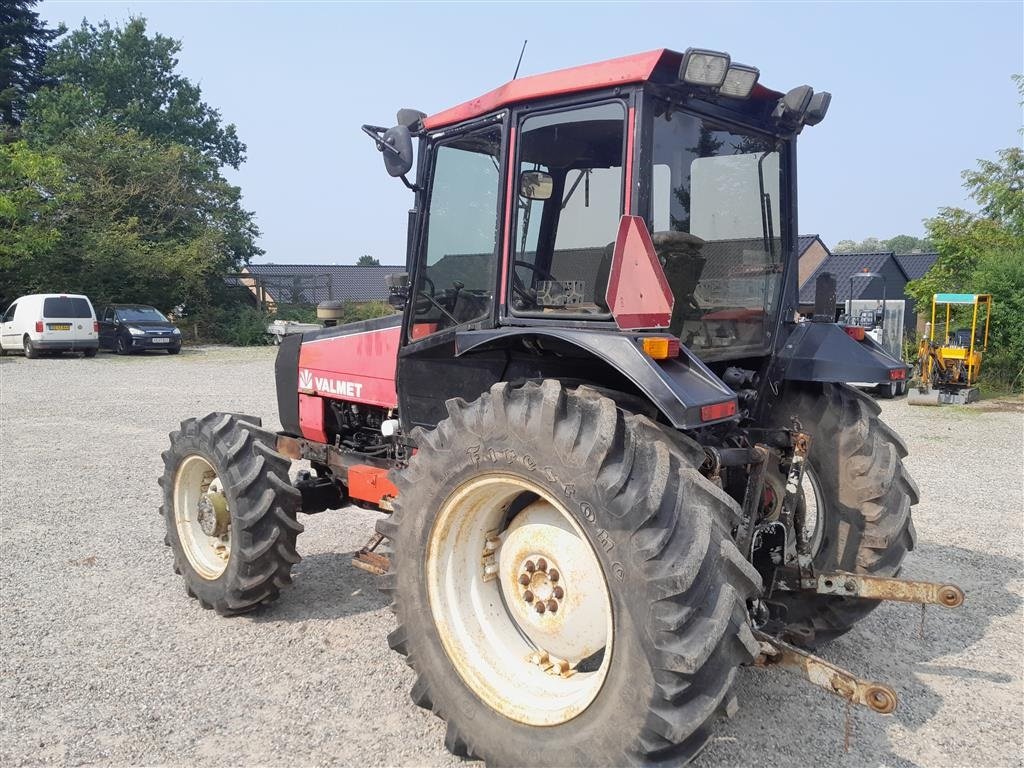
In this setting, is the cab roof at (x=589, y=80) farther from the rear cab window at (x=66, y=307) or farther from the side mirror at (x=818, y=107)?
the rear cab window at (x=66, y=307)

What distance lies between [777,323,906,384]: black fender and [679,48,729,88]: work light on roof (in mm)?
1419

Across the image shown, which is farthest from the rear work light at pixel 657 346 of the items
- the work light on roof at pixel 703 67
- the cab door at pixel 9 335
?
the cab door at pixel 9 335

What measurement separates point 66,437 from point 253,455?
7.27 m

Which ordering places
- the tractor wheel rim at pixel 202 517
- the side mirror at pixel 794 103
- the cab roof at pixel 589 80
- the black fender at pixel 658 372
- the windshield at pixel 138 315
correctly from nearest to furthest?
1. the black fender at pixel 658 372
2. the cab roof at pixel 589 80
3. the side mirror at pixel 794 103
4. the tractor wheel rim at pixel 202 517
5. the windshield at pixel 138 315

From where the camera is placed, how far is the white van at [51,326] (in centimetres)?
2123

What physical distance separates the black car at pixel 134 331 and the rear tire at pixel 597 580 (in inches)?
879

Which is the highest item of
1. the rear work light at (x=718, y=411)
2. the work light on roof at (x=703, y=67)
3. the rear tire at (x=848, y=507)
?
the work light on roof at (x=703, y=67)

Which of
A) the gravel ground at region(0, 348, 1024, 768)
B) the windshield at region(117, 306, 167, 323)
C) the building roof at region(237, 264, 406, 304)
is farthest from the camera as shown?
the building roof at region(237, 264, 406, 304)

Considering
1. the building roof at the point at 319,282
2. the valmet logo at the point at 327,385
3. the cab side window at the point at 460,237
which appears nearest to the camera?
the cab side window at the point at 460,237

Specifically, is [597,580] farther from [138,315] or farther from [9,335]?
[138,315]

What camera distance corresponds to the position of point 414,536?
322cm

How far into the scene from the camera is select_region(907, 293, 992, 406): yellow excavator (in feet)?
49.2

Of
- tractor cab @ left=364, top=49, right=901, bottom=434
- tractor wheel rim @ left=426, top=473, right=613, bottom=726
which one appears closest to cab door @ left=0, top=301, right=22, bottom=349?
tractor cab @ left=364, top=49, right=901, bottom=434

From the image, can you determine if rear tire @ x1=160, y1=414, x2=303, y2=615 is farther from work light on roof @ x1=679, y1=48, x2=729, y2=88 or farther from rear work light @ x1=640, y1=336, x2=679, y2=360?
work light on roof @ x1=679, y1=48, x2=729, y2=88
